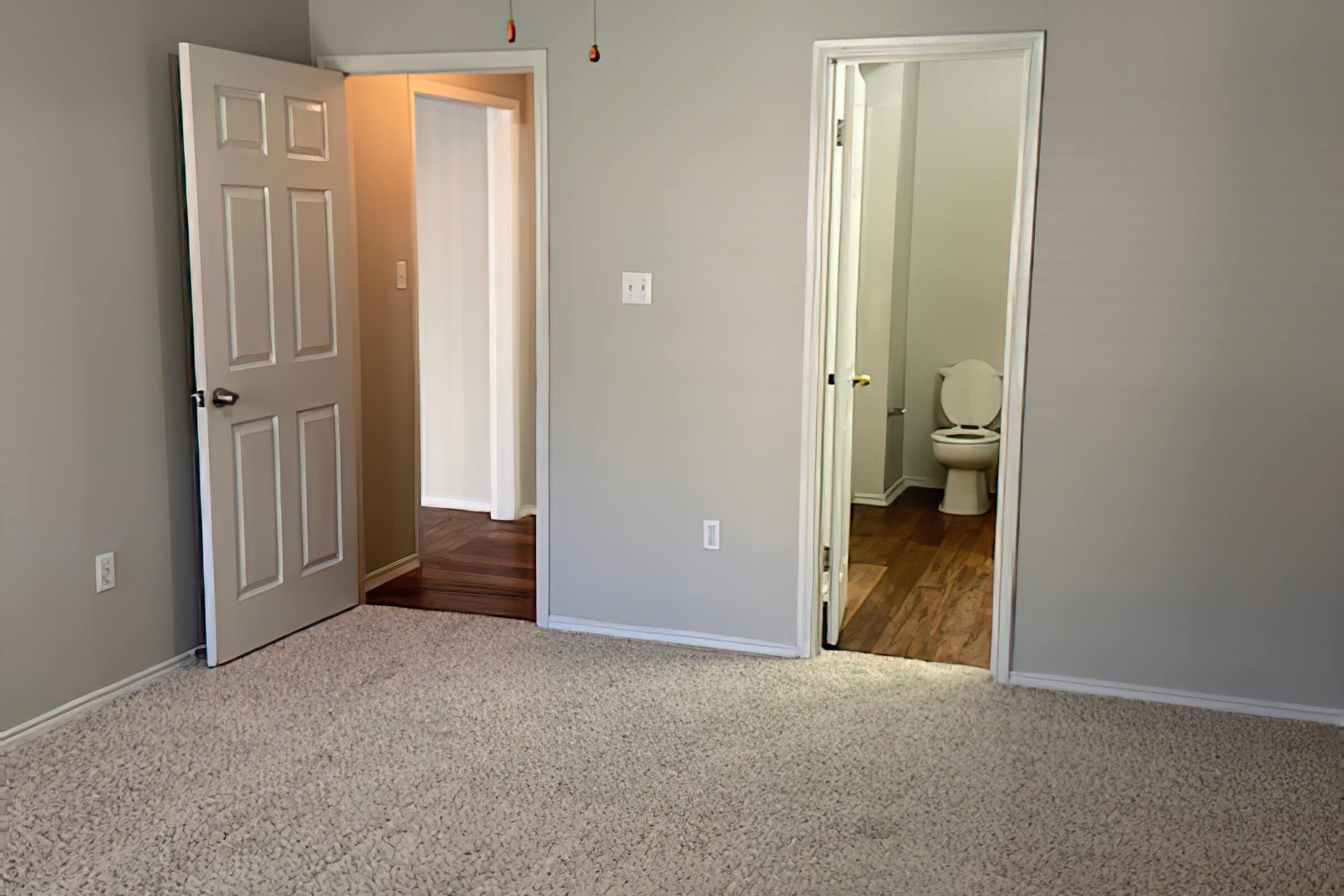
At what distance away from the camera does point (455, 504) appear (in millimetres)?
5938

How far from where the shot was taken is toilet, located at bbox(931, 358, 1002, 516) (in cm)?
584

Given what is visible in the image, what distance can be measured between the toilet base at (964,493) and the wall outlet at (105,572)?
408 centimetres

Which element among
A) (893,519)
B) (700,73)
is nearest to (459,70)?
(700,73)

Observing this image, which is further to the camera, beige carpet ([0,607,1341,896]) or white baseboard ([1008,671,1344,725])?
white baseboard ([1008,671,1344,725])

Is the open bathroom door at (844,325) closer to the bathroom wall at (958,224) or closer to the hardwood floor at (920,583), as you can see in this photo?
the hardwood floor at (920,583)

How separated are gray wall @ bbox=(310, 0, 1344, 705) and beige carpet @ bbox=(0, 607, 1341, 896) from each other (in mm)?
317

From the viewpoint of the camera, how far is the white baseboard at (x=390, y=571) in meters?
4.52

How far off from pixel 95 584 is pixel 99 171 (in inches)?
47.0

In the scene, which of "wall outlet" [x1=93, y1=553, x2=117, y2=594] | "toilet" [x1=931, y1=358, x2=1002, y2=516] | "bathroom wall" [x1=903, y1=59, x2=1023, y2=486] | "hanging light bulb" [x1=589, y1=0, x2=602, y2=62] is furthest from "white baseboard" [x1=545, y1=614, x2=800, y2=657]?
"bathroom wall" [x1=903, y1=59, x2=1023, y2=486]

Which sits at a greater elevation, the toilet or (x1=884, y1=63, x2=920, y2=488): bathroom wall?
(x1=884, y1=63, x2=920, y2=488): bathroom wall

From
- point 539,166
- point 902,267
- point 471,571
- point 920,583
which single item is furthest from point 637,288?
point 902,267

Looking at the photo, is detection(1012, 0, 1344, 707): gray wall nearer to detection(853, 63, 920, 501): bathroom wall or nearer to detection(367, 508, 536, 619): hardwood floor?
detection(367, 508, 536, 619): hardwood floor

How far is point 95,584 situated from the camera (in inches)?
129

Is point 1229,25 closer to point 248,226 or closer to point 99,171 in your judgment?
point 248,226
